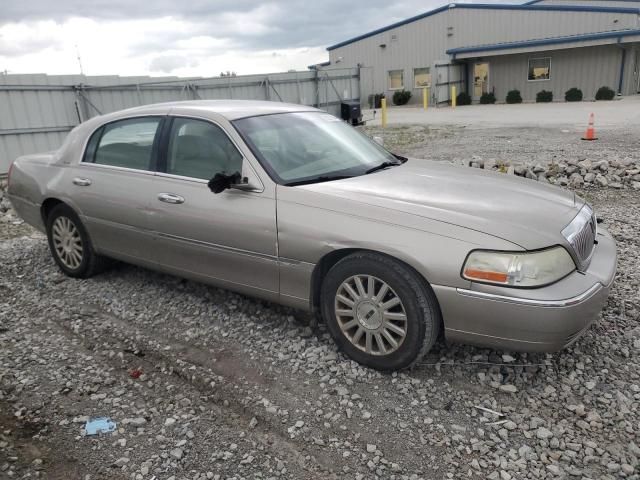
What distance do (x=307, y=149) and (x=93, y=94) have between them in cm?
1174

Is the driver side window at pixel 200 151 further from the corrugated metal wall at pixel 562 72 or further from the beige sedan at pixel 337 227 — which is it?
the corrugated metal wall at pixel 562 72

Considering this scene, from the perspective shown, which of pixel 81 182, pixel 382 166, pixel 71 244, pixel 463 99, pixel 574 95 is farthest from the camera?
pixel 463 99

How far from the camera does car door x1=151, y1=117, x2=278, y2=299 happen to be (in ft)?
11.3

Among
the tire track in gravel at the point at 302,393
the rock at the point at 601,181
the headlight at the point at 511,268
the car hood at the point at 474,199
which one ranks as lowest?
the tire track in gravel at the point at 302,393


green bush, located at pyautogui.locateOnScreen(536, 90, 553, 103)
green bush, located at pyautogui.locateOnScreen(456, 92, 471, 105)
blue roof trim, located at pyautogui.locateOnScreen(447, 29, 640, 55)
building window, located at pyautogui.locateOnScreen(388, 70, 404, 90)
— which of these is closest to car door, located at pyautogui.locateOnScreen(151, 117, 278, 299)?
blue roof trim, located at pyautogui.locateOnScreen(447, 29, 640, 55)

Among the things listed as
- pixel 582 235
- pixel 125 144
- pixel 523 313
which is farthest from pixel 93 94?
pixel 523 313

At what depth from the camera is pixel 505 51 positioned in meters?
32.6

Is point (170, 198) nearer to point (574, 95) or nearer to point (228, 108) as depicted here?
point (228, 108)

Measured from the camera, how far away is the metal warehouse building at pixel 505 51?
99.1 feet

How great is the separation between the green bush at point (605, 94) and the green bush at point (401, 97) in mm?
11846

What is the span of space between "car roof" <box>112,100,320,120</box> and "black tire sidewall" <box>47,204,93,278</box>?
3.45 feet

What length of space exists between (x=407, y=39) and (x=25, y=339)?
37116 mm

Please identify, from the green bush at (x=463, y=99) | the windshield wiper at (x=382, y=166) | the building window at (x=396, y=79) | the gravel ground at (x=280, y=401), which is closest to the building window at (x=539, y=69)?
the green bush at (x=463, y=99)

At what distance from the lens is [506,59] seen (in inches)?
1330
